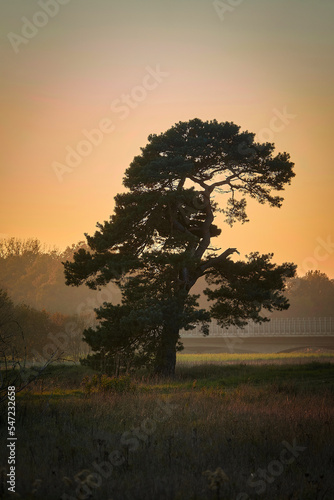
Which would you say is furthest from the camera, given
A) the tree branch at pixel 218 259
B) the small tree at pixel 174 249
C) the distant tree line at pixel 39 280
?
Result: the distant tree line at pixel 39 280

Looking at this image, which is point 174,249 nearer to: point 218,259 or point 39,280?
point 218,259

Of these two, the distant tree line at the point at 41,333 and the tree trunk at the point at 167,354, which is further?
the distant tree line at the point at 41,333

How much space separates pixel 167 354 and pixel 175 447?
14.3 metres

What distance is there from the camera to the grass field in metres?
6.13

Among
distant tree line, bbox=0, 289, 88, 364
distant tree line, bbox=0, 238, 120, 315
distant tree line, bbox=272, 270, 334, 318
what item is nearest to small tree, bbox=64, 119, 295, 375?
distant tree line, bbox=0, 289, 88, 364

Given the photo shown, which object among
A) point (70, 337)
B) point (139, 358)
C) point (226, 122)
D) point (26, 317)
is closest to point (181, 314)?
point (139, 358)

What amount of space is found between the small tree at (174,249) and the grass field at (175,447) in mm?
6193

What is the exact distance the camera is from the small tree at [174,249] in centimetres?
2012

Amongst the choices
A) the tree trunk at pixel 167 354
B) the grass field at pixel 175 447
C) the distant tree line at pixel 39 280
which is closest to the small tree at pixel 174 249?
the tree trunk at pixel 167 354

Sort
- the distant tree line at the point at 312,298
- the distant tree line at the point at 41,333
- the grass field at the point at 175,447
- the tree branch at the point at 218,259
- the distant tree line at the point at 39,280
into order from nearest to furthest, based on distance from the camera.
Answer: the grass field at the point at 175,447 < the tree branch at the point at 218,259 < the distant tree line at the point at 41,333 < the distant tree line at the point at 39,280 < the distant tree line at the point at 312,298

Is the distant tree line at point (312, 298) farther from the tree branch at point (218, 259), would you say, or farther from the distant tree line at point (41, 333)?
the tree branch at point (218, 259)

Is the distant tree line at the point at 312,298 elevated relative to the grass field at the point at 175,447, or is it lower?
elevated

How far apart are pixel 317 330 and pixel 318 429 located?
84.1 meters

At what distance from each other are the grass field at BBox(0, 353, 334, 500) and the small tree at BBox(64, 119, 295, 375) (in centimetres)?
619
